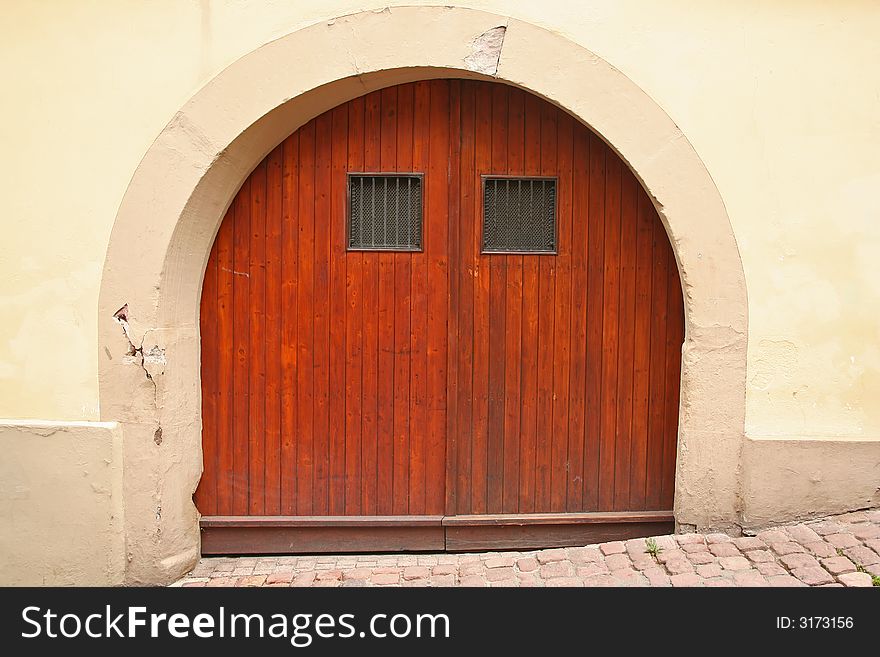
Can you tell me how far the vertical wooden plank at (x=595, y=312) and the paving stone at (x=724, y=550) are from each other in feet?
2.45

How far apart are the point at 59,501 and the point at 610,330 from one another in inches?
125

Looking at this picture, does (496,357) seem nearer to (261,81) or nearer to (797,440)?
(797,440)

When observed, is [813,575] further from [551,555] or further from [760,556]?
[551,555]

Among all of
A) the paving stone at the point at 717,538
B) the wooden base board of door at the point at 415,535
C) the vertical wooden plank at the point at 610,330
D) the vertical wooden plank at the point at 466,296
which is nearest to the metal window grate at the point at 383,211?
the vertical wooden plank at the point at 466,296

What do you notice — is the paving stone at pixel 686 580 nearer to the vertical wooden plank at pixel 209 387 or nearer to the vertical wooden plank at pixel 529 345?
the vertical wooden plank at pixel 529 345

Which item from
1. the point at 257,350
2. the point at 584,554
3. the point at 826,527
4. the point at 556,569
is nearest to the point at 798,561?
the point at 826,527

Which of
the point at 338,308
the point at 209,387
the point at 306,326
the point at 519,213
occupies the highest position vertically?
the point at 519,213

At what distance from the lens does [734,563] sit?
385 cm

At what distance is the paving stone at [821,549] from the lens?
380 centimetres

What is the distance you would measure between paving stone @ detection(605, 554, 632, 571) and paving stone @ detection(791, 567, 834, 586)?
78 centimetres

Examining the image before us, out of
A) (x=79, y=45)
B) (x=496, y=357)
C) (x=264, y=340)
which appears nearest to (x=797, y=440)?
(x=496, y=357)

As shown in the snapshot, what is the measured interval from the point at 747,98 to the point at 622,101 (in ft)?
2.15

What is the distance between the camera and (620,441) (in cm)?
454

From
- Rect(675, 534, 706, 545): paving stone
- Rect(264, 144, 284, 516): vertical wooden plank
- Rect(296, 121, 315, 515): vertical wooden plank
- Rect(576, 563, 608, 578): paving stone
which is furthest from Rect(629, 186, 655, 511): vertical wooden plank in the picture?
Rect(264, 144, 284, 516): vertical wooden plank
